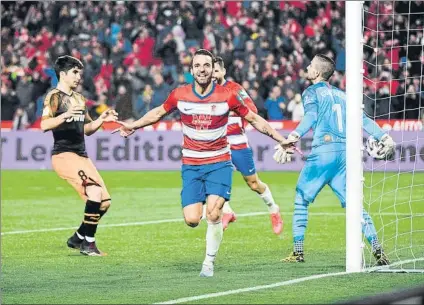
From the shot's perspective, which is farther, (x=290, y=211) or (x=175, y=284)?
(x=290, y=211)

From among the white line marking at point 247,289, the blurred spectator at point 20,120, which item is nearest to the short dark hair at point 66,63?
the white line marking at point 247,289

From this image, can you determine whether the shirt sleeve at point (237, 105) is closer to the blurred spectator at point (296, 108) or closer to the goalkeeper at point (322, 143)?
the goalkeeper at point (322, 143)

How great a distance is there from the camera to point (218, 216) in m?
11.0

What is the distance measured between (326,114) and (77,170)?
2.88 m

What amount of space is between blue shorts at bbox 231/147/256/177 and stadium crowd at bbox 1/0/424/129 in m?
12.4

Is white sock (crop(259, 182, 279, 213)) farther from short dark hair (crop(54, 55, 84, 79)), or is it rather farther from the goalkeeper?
short dark hair (crop(54, 55, 84, 79))

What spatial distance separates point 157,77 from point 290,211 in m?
10.5

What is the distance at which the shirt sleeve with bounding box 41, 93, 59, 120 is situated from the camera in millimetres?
12836

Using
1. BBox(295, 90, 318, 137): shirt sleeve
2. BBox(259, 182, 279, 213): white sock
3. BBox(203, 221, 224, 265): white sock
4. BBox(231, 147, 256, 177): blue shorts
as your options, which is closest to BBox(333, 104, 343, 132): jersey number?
BBox(295, 90, 318, 137): shirt sleeve

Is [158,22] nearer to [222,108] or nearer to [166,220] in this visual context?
[166,220]

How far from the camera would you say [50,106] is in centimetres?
1291

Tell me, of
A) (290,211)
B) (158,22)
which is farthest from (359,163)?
(158,22)

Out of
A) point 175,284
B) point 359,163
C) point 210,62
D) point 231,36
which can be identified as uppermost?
point 231,36

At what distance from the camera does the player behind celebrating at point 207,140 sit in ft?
36.0
